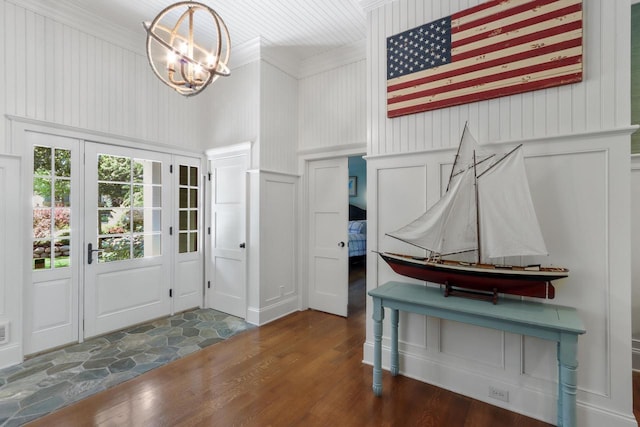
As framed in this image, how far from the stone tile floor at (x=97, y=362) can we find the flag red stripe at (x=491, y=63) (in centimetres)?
325

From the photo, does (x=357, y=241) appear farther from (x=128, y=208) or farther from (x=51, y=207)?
(x=51, y=207)

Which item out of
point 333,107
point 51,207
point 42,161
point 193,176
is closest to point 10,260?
point 51,207

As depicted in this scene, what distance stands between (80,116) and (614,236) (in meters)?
4.81

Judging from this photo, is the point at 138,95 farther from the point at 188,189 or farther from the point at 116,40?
the point at 188,189

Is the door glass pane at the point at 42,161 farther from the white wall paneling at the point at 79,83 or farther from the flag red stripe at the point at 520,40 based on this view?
the flag red stripe at the point at 520,40

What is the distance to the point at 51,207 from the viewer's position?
3.00m

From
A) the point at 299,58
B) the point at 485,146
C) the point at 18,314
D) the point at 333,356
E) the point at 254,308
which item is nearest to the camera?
the point at 485,146

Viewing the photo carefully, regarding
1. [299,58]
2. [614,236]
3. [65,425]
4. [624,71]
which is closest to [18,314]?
[65,425]

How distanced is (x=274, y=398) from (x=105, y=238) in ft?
8.74

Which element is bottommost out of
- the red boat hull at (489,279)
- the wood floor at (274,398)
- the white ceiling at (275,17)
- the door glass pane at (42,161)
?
the wood floor at (274,398)

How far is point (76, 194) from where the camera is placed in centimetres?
316

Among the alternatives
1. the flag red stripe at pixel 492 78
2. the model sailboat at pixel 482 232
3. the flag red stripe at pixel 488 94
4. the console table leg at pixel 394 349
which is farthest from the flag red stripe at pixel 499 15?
the console table leg at pixel 394 349

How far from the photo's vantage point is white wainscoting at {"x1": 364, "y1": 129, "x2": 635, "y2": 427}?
6.25 ft

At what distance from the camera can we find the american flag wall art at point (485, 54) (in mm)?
2049
